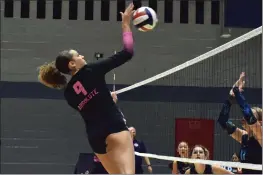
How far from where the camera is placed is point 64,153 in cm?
1653

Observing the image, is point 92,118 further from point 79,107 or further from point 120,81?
point 120,81

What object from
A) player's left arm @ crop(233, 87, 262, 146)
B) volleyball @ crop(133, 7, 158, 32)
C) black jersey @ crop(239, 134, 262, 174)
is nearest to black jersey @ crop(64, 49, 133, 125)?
player's left arm @ crop(233, 87, 262, 146)

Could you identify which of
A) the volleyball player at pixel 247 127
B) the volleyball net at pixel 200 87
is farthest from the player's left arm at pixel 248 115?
the volleyball net at pixel 200 87

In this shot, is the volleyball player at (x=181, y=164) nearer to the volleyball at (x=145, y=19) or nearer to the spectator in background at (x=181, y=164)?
the spectator in background at (x=181, y=164)

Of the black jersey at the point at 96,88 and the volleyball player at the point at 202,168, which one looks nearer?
the black jersey at the point at 96,88

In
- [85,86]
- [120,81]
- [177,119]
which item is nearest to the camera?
[85,86]

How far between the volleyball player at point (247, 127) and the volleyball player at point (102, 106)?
3.90 ft

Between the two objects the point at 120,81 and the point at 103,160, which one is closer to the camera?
the point at 103,160

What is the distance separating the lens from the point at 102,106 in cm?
395

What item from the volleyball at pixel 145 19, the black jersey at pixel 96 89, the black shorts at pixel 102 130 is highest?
the volleyball at pixel 145 19

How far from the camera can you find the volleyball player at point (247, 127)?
448 cm

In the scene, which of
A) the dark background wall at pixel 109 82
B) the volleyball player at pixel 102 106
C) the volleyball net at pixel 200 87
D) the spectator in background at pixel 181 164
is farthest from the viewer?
the volleyball net at pixel 200 87

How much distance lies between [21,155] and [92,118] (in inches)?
515

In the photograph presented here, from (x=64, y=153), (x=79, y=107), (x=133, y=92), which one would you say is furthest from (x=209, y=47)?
(x=79, y=107)
